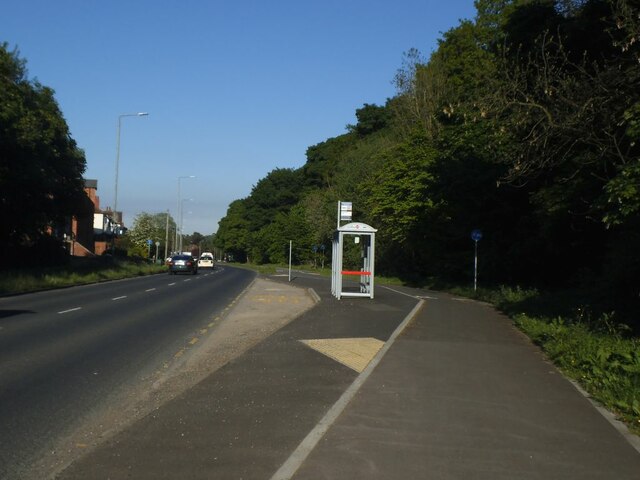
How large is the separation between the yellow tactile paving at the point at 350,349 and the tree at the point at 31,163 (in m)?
23.1

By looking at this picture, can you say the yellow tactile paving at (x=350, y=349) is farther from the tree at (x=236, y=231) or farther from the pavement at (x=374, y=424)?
the tree at (x=236, y=231)

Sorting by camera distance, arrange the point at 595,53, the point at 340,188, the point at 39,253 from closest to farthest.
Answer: the point at 595,53, the point at 39,253, the point at 340,188

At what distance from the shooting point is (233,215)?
139375 mm

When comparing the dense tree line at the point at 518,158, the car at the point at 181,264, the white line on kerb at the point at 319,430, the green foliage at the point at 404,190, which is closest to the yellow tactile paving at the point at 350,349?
the white line on kerb at the point at 319,430

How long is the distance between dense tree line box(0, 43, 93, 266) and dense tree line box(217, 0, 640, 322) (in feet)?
64.1

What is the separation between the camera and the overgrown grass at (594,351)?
26.1 feet

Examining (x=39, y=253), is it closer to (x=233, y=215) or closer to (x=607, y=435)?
(x=607, y=435)

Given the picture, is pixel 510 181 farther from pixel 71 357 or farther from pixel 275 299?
pixel 275 299

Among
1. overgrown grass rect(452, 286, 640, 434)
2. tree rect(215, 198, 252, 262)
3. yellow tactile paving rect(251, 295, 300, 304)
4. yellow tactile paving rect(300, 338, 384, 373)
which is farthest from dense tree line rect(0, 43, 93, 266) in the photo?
tree rect(215, 198, 252, 262)

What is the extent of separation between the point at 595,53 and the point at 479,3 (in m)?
38.5

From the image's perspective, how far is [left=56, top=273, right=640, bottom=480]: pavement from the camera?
5.52 meters

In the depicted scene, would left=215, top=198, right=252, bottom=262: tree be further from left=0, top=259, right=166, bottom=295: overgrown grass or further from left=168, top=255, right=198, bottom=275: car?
left=0, top=259, right=166, bottom=295: overgrown grass

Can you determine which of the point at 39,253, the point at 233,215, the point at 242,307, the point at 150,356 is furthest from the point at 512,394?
the point at 233,215

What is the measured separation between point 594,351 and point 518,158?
12.0ft
